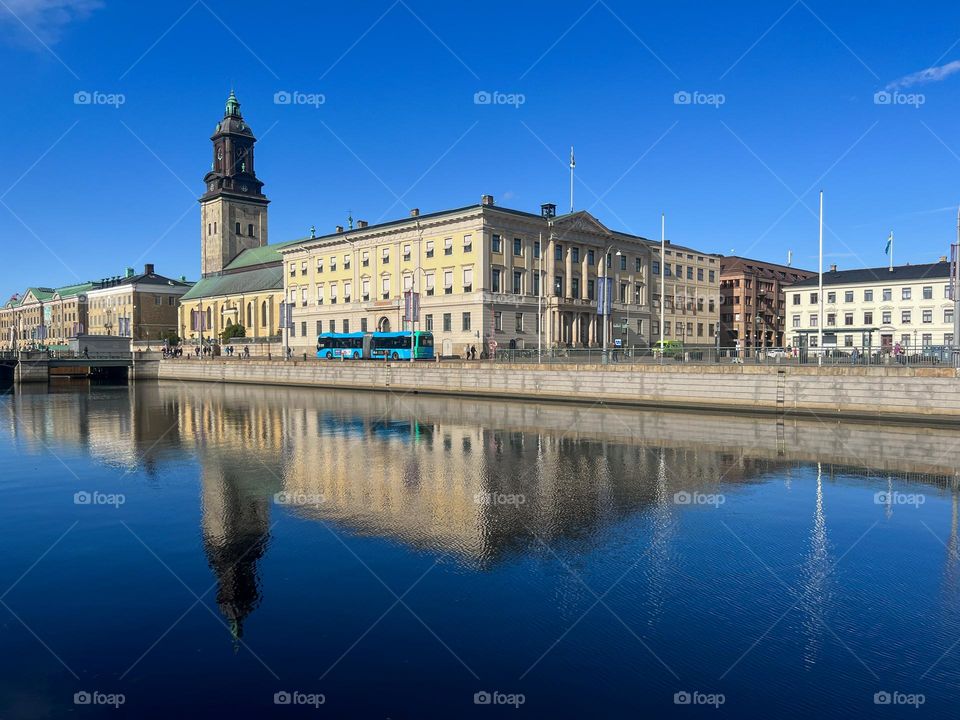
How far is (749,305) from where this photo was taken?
121875mm

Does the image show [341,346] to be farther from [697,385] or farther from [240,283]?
[240,283]

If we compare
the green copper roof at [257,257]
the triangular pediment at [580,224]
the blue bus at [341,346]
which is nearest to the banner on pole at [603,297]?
the triangular pediment at [580,224]

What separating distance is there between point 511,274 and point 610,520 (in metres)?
65.1

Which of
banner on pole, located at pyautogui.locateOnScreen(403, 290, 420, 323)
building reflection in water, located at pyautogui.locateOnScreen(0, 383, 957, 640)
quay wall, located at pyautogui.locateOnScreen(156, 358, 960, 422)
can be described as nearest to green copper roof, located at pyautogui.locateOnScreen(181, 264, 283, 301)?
quay wall, located at pyautogui.locateOnScreen(156, 358, 960, 422)

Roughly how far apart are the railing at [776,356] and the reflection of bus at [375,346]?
57.8 ft

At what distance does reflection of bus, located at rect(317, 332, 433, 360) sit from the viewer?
71.9 metres

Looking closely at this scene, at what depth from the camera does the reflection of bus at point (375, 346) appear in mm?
71938

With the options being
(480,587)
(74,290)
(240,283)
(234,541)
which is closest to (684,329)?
(240,283)

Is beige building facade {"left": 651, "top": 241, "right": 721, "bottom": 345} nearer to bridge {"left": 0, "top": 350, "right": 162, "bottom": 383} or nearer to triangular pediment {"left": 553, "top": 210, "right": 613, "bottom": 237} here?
triangular pediment {"left": 553, "top": 210, "right": 613, "bottom": 237}

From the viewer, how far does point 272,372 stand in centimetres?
7831

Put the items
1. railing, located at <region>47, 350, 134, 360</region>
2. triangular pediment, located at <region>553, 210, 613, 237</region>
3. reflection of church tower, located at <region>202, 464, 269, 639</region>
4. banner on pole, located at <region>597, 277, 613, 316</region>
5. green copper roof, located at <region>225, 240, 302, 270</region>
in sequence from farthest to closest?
1. green copper roof, located at <region>225, 240, 302, 270</region>
2. railing, located at <region>47, 350, 134, 360</region>
3. triangular pediment, located at <region>553, 210, 613, 237</region>
4. banner on pole, located at <region>597, 277, 613, 316</region>
5. reflection of church tower, located at <region>202, 464, 269, 639</region>

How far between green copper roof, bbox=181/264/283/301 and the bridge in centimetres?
2125

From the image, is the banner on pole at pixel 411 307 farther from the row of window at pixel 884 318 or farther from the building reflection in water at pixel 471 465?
the row of window at pixel 884 318

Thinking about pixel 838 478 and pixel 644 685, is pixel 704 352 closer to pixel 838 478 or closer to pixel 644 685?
pixel 838 478
